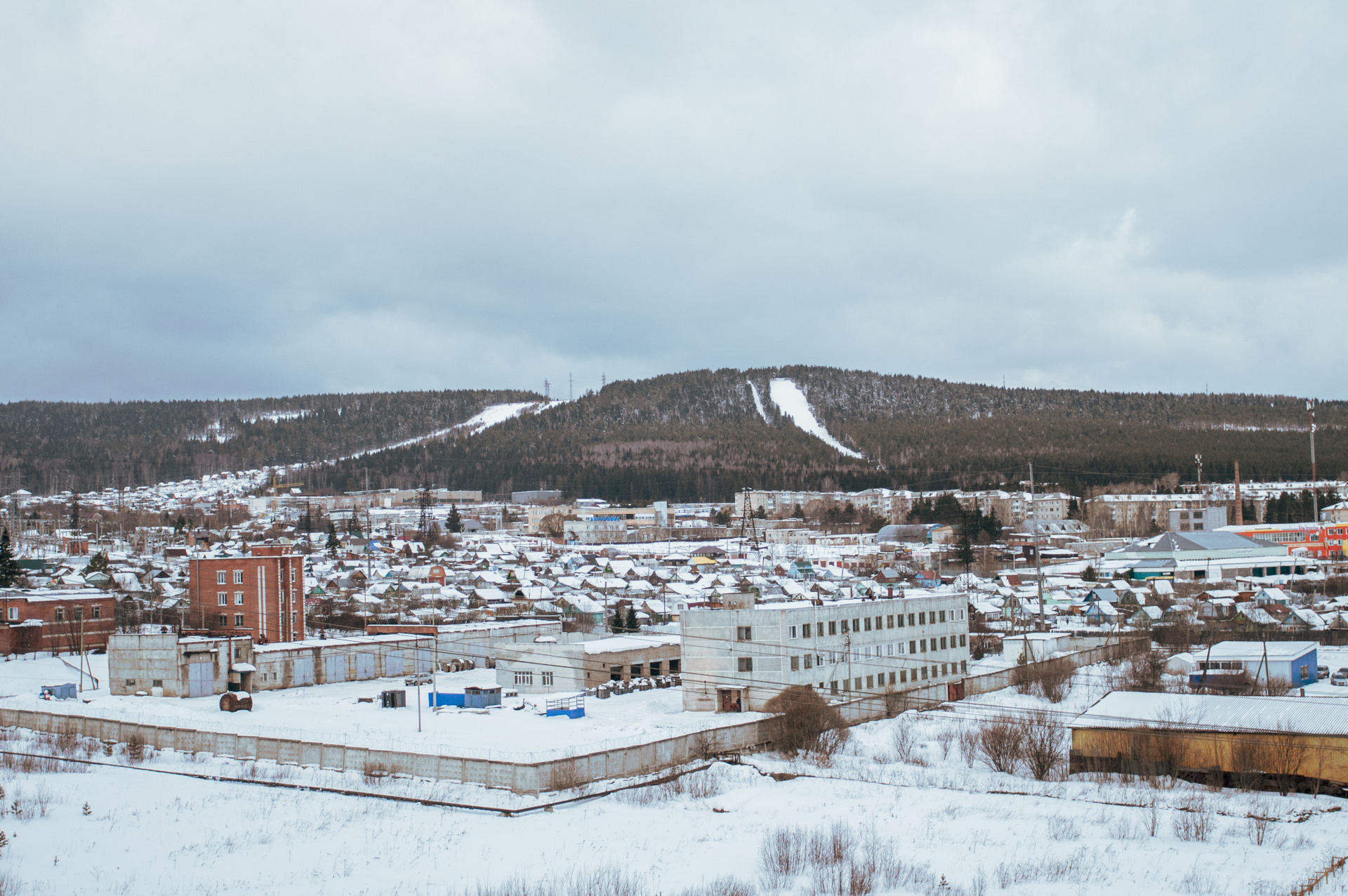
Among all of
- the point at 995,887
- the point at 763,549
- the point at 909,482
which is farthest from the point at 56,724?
the point at 909,482

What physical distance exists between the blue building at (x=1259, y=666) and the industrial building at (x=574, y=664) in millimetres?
14528

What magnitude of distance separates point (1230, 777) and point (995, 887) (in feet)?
25.6

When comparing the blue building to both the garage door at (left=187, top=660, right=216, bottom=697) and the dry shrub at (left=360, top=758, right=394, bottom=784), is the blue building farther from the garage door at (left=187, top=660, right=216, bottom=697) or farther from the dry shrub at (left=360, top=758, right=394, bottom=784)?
the garage door at (left=187, top=660, right=216, bottom=697)

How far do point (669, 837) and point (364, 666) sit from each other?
20.0m

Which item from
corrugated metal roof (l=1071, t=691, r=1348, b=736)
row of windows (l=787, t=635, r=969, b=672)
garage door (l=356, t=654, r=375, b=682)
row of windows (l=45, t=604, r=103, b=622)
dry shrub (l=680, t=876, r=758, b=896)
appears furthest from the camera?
row of windows (l=45, t=604, r=103, b=622)

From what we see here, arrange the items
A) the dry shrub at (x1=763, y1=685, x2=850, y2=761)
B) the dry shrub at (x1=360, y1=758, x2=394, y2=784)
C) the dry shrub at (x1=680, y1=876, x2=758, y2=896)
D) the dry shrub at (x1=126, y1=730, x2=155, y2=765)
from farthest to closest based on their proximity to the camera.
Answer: the dry shrub at (x1=763, y1=685, x2=850, y2=761) → the dry shrub at (x1=126, y1=730, x2=155, y2=765) → the dry shrub at (x1=360, y1=758, x2=394, y2=784) → the dry shrub at (x1=680, y1=876, x2=758, y2=896)

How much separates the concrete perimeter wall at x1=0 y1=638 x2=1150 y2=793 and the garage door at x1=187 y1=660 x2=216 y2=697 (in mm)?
4911

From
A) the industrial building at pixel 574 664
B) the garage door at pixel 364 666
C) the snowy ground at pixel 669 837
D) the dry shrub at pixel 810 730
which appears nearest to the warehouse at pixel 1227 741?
the snowy ground at pixel 669 837

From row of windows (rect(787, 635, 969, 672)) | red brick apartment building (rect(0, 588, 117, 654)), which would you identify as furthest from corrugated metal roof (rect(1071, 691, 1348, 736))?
red brick apartment building (rect(0, 588, 117, 654))

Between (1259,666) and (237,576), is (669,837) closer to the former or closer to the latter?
(1259,666)

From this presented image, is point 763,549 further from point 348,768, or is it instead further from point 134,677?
point 348,768

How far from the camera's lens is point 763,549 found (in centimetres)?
7969

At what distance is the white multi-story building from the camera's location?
26500 millimetres

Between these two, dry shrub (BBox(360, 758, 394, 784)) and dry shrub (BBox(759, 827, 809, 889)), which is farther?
dry shrub (BBox(360, 758, 394, 784))
